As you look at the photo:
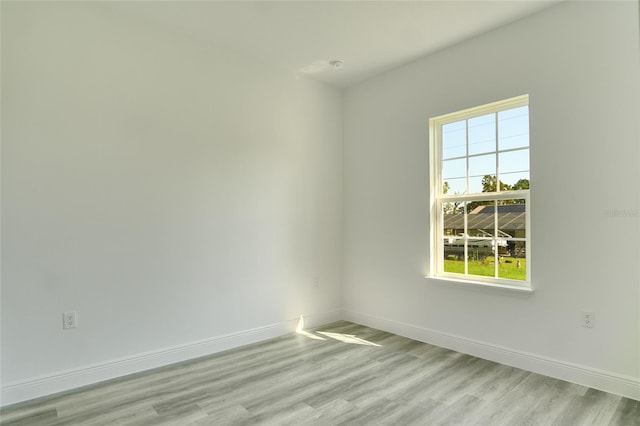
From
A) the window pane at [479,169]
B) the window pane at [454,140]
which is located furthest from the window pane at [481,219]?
the window pane at [454,140]

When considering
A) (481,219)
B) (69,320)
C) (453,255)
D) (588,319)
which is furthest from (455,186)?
(69,320)

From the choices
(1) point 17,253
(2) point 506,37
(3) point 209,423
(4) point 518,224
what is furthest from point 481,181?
(1) point 17,253

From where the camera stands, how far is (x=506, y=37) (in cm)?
302

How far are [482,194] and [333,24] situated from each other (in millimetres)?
1951

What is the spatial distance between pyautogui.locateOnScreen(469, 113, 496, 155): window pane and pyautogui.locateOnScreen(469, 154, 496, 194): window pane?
7cm

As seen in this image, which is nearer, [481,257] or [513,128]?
[513,128]

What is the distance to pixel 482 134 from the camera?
3.30 metres

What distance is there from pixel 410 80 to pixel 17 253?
11.8 feet

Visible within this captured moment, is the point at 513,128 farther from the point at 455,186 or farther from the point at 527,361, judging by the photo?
the point at 527,361

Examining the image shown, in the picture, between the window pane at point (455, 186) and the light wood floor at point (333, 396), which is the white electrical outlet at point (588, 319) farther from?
the window pane at point (455, 186)

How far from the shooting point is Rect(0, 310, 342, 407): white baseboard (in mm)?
2377

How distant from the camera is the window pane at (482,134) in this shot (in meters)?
3.22

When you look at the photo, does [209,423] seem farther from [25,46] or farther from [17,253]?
[25,46]

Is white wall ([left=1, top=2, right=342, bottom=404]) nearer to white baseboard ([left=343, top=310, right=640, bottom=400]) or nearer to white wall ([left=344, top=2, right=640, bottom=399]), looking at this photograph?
white baseboard ([left=343, top=310, right=640, bottom=400])
